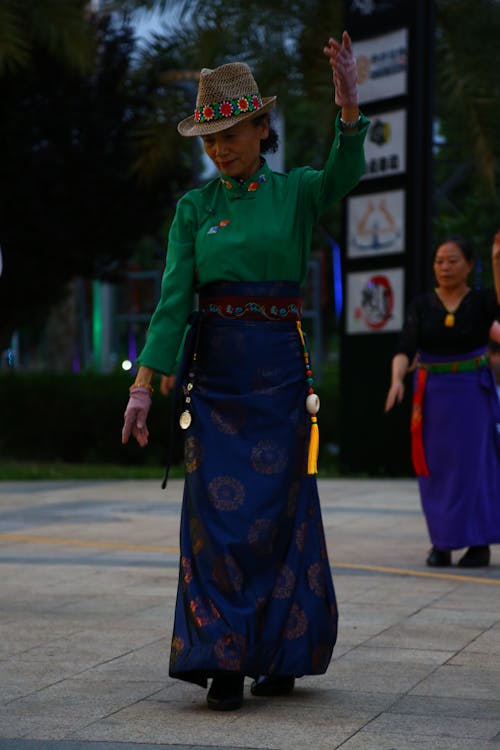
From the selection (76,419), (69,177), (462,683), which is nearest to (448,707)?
(462,683)

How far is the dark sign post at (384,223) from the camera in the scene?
15758 millimetres

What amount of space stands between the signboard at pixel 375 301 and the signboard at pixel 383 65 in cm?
191

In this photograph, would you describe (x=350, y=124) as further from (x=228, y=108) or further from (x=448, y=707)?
(x=448, y=707)

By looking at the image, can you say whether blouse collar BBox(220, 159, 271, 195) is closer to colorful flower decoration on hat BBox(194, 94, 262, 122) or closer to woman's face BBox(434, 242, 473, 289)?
colorful flower decoration on hat BBox(194, 94, 262, 122)

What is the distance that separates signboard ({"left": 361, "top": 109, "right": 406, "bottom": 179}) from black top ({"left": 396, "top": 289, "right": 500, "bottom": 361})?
7.77 metres

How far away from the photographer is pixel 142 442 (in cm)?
473

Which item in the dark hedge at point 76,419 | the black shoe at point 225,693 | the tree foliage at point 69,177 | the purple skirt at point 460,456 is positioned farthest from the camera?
the dark hedge at point 76,419

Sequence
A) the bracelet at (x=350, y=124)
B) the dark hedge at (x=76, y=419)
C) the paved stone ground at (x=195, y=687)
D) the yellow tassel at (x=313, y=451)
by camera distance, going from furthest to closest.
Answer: the dark hedge at (x=76, y=419) → the yellow tassel at (x=313, y=451) → the bracelet at (x=350, y=124) → the paved stone ground at (x=195, y=687)

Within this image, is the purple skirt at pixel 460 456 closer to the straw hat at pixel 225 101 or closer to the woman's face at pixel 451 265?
the woman's face at pixel 451 265

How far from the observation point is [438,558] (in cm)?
838

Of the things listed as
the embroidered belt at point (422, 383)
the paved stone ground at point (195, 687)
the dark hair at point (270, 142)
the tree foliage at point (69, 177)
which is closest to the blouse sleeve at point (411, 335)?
the embroidered belt at point (422, 383)

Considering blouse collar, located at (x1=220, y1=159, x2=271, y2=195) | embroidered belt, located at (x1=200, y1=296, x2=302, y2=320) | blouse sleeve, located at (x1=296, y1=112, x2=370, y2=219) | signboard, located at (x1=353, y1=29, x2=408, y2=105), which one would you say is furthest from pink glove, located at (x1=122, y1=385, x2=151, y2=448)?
signboard, located at (x1=353, y1=29, x2=408, y2=105)

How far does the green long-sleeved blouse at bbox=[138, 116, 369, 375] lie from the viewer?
478 centimetres

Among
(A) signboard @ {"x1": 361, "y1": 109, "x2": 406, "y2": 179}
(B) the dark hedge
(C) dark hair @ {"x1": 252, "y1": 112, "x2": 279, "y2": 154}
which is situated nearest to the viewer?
(C) dark hair @ {"x1": 252, "y1": 112, "x2": 279, "y2": 154}
